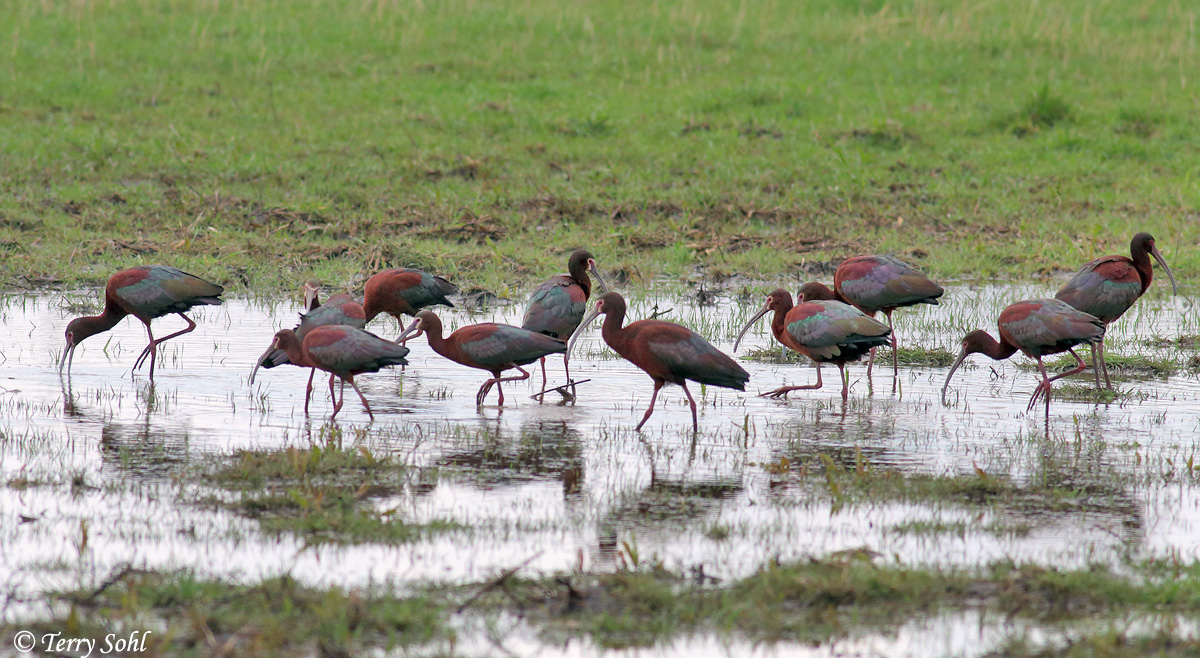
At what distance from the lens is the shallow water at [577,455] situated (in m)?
5.22

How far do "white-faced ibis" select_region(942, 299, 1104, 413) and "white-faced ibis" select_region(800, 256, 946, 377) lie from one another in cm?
100

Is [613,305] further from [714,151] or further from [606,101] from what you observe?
[606,101]

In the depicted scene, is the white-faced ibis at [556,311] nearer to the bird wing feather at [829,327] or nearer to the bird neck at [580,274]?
the bird neck at [580,274]

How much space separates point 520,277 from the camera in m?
12.5

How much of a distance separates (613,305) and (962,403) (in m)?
2.26

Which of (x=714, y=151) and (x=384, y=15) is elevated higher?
(x=384, y=15)

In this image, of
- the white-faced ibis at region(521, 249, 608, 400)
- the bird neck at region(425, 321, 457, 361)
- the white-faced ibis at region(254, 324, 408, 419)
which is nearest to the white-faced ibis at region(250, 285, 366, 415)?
the bird neck at region(425, 321, 457, 361)

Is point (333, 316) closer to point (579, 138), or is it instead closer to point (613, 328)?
point (613, 328)

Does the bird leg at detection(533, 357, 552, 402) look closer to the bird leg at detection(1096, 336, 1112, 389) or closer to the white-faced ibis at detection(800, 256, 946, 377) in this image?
the white-faced ibis at detection(800, 256, 946, 377)

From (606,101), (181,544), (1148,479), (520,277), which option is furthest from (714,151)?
(181,544)

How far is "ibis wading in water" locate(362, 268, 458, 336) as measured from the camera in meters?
9.83

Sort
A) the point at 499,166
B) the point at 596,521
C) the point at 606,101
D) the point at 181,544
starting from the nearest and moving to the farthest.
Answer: the point at 181,544, the point at 596,521, the point at 499,166, the point at 606,101

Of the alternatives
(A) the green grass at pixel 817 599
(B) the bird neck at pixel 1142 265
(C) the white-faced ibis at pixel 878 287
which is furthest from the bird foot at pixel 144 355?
(B) the bird neck at pixel 1142 265

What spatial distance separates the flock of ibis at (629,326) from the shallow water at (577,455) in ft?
0.91
